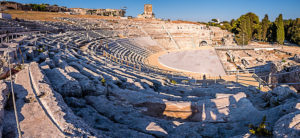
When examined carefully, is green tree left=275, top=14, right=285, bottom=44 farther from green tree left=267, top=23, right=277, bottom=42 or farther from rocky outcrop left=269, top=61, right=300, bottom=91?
rocky outcrop left=269, top=61, right=300, bottom=91

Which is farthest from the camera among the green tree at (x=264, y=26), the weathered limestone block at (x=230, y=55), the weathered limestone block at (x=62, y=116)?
the green tree at (x=264, y=26)

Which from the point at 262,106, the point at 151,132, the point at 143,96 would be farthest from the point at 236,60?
the point at 151,132

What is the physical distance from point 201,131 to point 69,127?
3.04m

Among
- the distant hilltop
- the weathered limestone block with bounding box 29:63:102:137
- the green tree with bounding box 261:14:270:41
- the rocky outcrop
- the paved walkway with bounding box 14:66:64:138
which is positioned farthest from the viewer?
the distant hilltop

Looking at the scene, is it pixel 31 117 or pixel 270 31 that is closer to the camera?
pixel 31 117

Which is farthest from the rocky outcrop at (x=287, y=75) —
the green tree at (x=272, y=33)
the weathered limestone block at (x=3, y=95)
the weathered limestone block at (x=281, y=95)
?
the green tree at (x=272, y=33)

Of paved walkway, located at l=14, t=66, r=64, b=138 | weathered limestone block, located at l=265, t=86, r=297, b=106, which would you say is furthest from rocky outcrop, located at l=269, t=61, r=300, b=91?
paved walkway, located at l=14, t=66, r=64, b=138

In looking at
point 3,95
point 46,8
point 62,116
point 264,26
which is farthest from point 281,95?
point 46,8

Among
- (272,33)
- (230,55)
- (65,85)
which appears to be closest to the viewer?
(65,85)

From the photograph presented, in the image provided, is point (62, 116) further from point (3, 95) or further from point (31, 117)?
point (3, 95)

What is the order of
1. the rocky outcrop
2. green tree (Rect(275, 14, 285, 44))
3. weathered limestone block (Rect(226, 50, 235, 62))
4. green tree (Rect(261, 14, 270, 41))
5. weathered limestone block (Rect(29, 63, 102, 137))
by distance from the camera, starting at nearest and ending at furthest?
weathered limestone block (Rect(29, 63, 102, 137)) → the rocky outcrop → weathered limestone block (Rect(226, 50, 235, 62)) → green tree (Rect(275, 14, 285, 44)) → green tree (Rect(261, 14, 270, 41))

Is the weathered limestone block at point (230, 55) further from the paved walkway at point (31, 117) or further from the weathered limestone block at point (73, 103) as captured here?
the paved walkway at point (31, 117)

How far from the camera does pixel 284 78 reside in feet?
42.0

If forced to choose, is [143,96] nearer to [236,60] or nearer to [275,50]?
[236,60]
